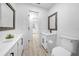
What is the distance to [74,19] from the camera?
131cm

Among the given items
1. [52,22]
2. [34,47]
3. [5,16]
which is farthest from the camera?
[34,47]

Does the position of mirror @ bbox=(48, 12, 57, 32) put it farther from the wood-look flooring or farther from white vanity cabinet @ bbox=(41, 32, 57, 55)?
the wood-look flooring

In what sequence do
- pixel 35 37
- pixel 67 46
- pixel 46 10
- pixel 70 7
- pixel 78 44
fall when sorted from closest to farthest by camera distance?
1. pixel 78 44
2. pixel 67 46
3. pixel 70 7
4. pixel 46 10
5. pixel 35 37

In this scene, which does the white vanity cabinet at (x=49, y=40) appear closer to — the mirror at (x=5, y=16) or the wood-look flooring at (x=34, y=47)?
the wood-look flooring at (x=34, y=47)

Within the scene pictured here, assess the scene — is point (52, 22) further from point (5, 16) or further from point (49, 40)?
point (5, 16)

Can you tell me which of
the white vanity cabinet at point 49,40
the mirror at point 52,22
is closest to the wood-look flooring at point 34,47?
the white vanity cabinet at point 49,40

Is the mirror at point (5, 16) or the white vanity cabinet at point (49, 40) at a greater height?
the mirror at point (5, 16)

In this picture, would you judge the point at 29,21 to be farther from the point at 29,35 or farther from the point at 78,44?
the point at 78,44

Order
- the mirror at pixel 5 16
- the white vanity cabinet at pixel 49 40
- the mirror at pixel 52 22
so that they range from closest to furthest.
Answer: the mirror at pixel 5 16 < the white vanity cabinet at pixel 49 40 < the mirror at pixel 52 22

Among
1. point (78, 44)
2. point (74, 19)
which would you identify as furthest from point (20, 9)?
point (78, 44)

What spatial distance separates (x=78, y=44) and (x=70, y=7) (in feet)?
2.15

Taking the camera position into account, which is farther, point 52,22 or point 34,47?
point 34,47

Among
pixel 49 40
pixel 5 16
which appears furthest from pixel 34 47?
pixel 5 16

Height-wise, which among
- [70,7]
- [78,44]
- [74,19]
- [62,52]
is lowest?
[62,52]
